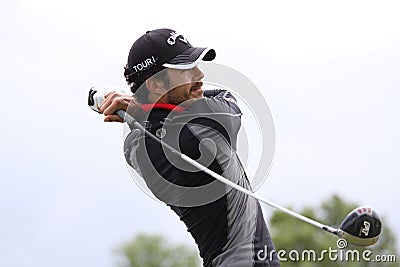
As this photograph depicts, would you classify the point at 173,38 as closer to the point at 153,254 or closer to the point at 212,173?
the point at 212,173

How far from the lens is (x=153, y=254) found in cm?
5003

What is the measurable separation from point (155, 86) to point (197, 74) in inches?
9.7

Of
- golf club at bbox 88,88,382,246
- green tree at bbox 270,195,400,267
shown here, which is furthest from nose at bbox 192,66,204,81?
green tree at bbox 270,195,400,267

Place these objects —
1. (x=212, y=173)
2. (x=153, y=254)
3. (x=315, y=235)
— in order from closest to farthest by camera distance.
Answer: (x=212, y=173), (x=315, y=235), (x=153, y=254)

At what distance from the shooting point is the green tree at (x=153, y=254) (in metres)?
49.0

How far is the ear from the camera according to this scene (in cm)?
627

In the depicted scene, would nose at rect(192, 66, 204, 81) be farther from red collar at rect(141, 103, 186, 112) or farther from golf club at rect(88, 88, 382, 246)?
golf club at rect(88, 88, 382, 246)

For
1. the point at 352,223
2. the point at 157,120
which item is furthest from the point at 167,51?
the point at 352,223

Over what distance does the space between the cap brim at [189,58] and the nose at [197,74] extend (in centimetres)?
6

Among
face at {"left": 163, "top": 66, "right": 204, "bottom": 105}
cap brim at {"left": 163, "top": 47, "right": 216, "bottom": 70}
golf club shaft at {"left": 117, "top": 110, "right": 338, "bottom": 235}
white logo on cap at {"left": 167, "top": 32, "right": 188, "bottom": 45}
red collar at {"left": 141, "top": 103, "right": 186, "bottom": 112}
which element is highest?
white logo on cap at {"left": 167, "top": 32, "right": 188, "bottom": 45}

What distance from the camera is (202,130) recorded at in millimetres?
6137

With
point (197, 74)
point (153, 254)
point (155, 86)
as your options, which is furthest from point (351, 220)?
point (153, 254)

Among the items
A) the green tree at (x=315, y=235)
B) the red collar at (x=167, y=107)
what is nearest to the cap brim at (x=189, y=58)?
the red collar at (x=167, y=107)

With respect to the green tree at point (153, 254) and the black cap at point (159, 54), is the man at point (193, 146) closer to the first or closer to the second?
the black cap at point (159, 54)
